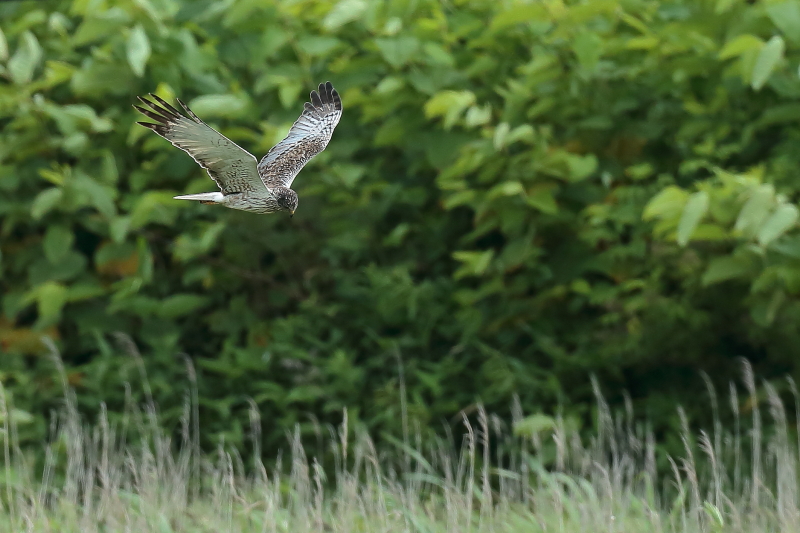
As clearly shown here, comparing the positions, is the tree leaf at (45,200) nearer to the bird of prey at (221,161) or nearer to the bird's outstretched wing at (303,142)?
the bird's outstretched wing at (303,142)

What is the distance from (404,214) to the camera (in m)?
4.71

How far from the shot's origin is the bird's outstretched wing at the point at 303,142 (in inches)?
104

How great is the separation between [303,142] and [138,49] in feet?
4.20

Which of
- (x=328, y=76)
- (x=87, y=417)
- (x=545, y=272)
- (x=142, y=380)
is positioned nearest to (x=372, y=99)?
(x=328, y=76)

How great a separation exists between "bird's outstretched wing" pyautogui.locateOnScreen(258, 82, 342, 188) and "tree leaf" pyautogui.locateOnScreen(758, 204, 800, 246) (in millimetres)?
1400

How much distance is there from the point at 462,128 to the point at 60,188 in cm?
165

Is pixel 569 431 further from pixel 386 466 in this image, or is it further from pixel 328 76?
pixel 328 76

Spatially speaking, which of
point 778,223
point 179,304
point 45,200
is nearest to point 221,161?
point 778,223

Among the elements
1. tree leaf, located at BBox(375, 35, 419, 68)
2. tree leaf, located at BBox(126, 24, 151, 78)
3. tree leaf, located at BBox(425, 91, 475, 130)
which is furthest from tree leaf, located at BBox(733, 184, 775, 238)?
tree leaf, located at BBox(126, 24, 151, 78)

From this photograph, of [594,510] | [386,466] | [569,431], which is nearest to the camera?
[594,510]

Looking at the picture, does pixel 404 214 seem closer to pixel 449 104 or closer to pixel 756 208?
pixel 449 104

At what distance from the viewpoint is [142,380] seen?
472 centimetres

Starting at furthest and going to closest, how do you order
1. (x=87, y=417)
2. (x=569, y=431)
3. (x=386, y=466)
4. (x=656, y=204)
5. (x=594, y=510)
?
(x=87, y=417), (x=386, y=466), (x=569, y=431), (x=656, y=204), (x=594, y=510)

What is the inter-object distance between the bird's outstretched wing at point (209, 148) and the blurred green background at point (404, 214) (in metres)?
1.66
